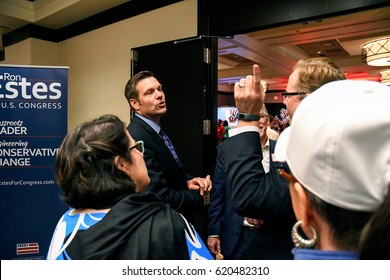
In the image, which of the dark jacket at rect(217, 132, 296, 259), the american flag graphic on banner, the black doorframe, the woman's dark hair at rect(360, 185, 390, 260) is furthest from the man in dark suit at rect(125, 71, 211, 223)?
the american flag graphic on banner

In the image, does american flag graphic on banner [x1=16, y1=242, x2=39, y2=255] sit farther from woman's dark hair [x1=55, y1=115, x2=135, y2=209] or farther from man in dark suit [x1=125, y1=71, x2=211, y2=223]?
woman's dark hair [x1=55, y1=115, x2=135, y2=209]

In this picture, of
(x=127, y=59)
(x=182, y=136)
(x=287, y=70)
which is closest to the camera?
(x=182, y=136)

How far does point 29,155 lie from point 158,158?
4.84 feet

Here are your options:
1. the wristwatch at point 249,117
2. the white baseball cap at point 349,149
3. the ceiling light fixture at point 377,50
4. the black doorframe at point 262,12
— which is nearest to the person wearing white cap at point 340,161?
the white baseball cap at point 349,149

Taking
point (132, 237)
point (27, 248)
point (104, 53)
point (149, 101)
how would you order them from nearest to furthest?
point (132, 237) → point (149, 101) → point (27, 248) → point (104, 53)

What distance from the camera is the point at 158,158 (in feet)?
5.68

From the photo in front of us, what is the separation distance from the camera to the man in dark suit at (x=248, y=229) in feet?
3.56

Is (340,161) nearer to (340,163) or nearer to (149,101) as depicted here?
(340,163)

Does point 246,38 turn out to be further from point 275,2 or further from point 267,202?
point 267,202

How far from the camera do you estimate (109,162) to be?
1.00m

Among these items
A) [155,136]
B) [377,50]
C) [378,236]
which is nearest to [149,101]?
[155,136]

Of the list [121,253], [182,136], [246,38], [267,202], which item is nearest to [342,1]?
[182,136]

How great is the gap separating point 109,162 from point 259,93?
51cm
